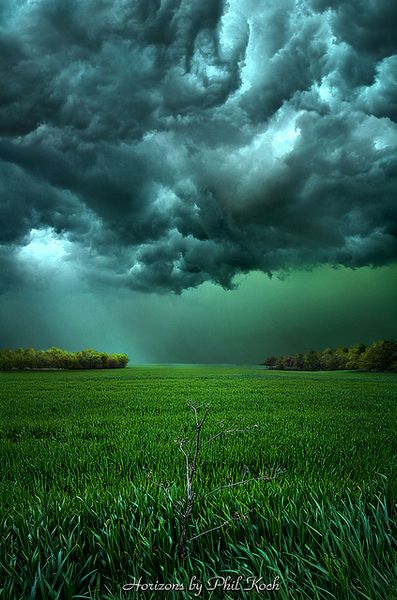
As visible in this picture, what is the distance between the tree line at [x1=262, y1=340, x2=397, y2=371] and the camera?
8756cm

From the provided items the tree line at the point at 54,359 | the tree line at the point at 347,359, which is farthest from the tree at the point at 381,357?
the tree line at the point at 54,359

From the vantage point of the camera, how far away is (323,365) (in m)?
120

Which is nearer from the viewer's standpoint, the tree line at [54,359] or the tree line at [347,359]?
the tree line at [347,359]

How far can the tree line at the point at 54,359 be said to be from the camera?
110562 millimetres

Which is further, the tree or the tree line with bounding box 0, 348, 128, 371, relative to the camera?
the tree line with bounding box 0, 348, 128, 371

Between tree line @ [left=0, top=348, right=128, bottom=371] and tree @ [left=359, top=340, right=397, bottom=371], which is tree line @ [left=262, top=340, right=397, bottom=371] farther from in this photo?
tree line @ [left=0, top=348, right=128, bottom=371]

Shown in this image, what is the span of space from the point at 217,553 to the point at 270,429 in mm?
7104

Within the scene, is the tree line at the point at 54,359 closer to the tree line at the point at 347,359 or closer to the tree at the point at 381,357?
the tree line at the point at 347,359

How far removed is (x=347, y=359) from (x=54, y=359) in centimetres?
10354

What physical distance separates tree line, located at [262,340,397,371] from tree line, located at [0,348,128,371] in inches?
2925

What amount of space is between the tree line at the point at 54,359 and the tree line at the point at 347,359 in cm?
7429

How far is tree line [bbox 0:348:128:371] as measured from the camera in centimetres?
11056

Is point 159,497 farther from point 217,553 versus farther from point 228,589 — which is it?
point 228,589

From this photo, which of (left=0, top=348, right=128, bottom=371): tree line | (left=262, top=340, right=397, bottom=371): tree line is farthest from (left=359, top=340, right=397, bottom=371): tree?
(left=0, top=348, right=128, bottom=371): tree line
